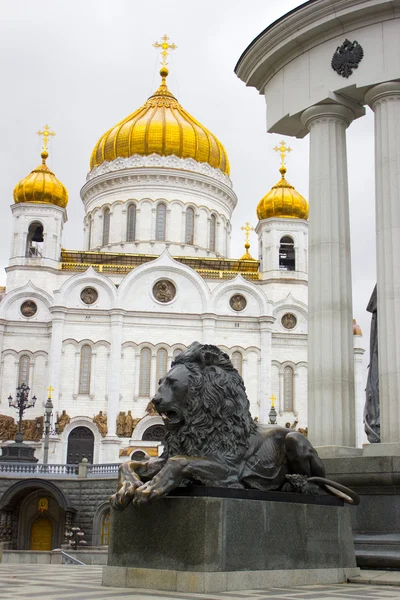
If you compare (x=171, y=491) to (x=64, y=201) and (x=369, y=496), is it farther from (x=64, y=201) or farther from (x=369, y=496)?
(x=64, y=201)

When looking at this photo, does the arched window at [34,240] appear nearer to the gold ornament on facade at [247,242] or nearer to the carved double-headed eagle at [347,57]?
the gold ornament on facade at [247,242]

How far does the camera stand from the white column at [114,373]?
155 ft

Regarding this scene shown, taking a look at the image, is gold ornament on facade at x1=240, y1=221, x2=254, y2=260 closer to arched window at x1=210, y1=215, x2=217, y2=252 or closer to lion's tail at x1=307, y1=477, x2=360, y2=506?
arched window at x1=210, y1=215, x2=217, y2=252

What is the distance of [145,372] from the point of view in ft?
160

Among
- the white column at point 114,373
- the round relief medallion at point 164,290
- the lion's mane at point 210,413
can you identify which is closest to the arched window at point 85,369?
the white column at point 114,373

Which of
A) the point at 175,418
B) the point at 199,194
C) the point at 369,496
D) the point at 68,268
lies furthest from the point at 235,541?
the point at 199,194

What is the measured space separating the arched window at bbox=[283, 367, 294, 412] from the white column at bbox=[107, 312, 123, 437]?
10.0m

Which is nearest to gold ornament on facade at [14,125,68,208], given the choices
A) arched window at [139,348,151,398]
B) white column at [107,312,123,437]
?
white column at [107,312,123,437]

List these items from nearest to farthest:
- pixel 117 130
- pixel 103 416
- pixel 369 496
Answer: pixel 369 496 → pixel 103 416 → pixel 117 130

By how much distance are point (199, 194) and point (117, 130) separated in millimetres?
7420

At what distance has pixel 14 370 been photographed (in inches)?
1903

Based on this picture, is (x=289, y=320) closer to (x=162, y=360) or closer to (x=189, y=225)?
(x=162, y=360)

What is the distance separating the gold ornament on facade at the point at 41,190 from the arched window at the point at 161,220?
6.22 metres

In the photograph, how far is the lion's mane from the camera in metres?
6.51
